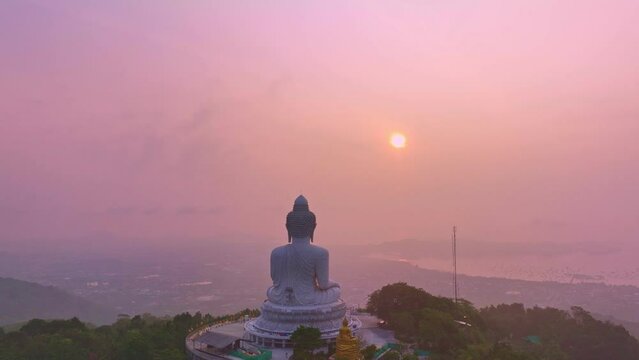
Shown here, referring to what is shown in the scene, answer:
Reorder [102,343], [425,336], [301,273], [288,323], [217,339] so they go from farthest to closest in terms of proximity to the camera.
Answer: [102,343] < [301,273] < [425,336] < [288,323] < [217,339]

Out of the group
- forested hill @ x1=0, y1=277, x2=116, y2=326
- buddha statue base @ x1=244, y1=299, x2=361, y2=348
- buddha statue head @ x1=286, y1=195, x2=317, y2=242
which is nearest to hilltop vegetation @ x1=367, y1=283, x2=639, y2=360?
buddha statue base @ x1=244, y1=299, x2=361, y2=348

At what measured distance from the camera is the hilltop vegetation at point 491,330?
1301 inches

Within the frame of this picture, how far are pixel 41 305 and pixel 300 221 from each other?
105 meters

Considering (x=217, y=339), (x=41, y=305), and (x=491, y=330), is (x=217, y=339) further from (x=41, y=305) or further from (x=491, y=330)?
(x=41, y=305)

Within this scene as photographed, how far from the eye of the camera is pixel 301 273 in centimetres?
3553

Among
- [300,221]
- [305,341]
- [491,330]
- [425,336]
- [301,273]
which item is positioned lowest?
[491,330]

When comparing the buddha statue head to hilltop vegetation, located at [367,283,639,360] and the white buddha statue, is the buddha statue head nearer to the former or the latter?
the white buddha statue

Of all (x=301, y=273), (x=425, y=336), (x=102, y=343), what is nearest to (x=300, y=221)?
(x=301, y=273)

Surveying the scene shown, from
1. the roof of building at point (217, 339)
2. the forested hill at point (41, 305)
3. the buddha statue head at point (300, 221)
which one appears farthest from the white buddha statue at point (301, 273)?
the forested hill at point (41, 305)

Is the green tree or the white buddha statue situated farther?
the white buddha statue

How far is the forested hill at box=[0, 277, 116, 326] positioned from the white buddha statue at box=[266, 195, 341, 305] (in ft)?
300

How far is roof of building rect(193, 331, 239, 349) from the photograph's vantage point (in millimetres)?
31038

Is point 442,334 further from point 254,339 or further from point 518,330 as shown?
point 518,330

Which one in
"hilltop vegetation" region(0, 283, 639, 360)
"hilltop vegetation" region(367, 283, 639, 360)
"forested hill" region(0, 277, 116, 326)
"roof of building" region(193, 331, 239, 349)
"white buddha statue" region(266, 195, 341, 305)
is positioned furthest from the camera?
"forested hill" region(0, 277, 116, 326)
